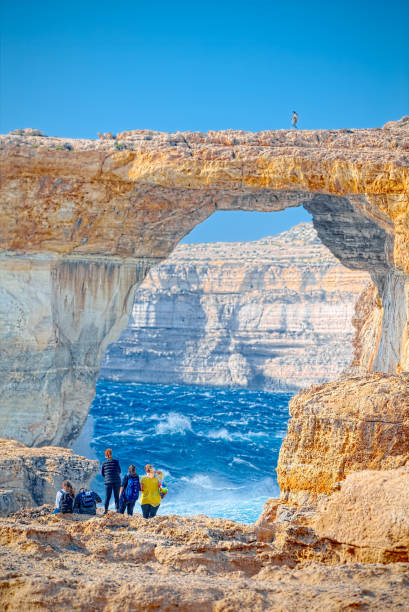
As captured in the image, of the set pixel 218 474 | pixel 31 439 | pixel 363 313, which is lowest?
pixel 218 474

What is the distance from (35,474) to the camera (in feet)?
33.6

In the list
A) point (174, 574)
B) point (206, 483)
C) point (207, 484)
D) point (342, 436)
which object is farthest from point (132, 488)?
point (206, 483)

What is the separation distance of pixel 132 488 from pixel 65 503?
4.25ft

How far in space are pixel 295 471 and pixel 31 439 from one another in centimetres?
1059

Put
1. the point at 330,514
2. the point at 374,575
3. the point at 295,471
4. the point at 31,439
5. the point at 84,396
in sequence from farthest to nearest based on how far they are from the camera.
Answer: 1. the point at 84,396
2. the point at 31,439
3. the point at 295,471
4. the point at 330,514
5. the point at 374,575

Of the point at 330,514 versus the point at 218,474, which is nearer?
the point at 330,514

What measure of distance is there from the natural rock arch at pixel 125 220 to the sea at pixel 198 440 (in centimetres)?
447

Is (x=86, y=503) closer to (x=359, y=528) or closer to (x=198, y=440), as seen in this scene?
(x=359, y=528)

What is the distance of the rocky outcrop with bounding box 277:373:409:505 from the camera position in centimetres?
730

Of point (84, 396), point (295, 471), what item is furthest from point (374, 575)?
point (84, 396)

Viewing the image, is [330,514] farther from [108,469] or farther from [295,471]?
[108,469]

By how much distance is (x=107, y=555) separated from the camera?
5.58 metres

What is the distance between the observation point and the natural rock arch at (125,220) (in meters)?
13.5

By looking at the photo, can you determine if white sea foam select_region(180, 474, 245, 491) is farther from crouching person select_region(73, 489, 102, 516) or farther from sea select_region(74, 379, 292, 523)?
crouching person select_region(73, 489, 102, 516)
